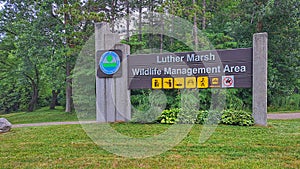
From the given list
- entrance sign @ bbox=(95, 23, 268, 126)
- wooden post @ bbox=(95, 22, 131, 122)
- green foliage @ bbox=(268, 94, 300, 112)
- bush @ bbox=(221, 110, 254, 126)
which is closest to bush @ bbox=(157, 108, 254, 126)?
bush @ bbox=(221, 110, 254, 126)

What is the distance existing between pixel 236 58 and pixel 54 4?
1127cm

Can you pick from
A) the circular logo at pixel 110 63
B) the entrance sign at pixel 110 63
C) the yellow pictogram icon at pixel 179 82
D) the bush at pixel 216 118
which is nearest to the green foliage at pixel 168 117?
the bush at pixel 216 118

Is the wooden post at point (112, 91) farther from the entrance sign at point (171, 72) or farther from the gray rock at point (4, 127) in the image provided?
the gray rock at point (4, 127)

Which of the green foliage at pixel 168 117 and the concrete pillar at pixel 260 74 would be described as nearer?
the concrete pillar at pixel 260 74

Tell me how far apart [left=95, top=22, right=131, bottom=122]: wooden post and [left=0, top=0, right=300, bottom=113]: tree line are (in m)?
3.44

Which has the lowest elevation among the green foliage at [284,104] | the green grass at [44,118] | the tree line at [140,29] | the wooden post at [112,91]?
the green grass at [44,118]

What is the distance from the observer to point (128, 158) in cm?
424

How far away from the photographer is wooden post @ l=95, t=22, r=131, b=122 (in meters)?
7.93

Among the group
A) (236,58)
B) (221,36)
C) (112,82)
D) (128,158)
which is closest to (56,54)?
(112,82)

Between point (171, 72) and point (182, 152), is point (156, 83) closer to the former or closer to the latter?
point (171, 72)

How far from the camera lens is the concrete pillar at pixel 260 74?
6676 millimetres

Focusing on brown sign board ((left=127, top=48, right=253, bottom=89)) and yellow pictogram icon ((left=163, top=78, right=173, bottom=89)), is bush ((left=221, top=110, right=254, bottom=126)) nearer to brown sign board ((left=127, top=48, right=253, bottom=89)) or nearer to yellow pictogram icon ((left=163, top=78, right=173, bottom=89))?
brown sign board ((left=127, top=48, right=253, bottom=89))

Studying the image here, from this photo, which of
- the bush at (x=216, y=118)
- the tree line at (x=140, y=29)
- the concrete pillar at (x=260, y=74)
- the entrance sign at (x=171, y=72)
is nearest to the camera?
the concrete pillar at (x=260, y=74)

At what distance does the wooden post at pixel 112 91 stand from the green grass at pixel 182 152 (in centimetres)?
168
